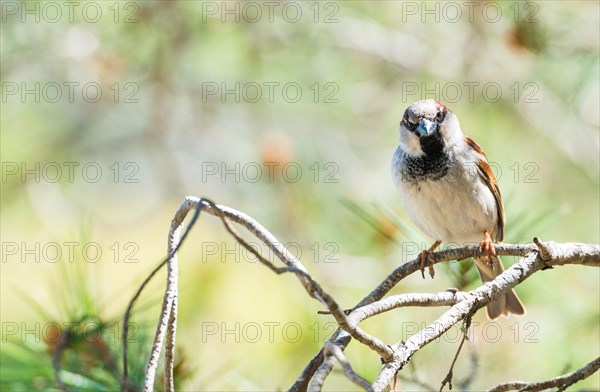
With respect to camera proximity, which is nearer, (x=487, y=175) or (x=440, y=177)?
(x=440, y=177)

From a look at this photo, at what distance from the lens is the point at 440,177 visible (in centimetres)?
233

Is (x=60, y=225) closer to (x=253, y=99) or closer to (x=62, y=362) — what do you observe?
(x=253, y=99)

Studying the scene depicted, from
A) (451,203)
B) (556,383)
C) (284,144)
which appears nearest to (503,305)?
(451,203)

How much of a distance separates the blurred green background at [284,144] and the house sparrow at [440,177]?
0.13m

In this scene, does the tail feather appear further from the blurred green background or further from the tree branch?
the tree branch

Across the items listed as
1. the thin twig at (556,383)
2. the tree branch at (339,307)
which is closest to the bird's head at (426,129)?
the tree branch at (339,307)

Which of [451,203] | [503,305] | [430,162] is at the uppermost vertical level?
[430,162]

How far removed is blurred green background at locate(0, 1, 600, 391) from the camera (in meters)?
2.77

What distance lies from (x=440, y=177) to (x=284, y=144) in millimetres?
1174

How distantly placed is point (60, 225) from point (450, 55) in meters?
1.99

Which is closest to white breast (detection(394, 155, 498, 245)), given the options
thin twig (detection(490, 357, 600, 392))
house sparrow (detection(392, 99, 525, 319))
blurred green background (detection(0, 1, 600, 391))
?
house sparrow (detection(392, 99, 525, 319))

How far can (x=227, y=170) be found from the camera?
4051 mm

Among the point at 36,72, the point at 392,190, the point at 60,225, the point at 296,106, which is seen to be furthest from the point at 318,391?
the point at 36,72

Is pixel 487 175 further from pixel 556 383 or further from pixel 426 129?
pixel 556 383
